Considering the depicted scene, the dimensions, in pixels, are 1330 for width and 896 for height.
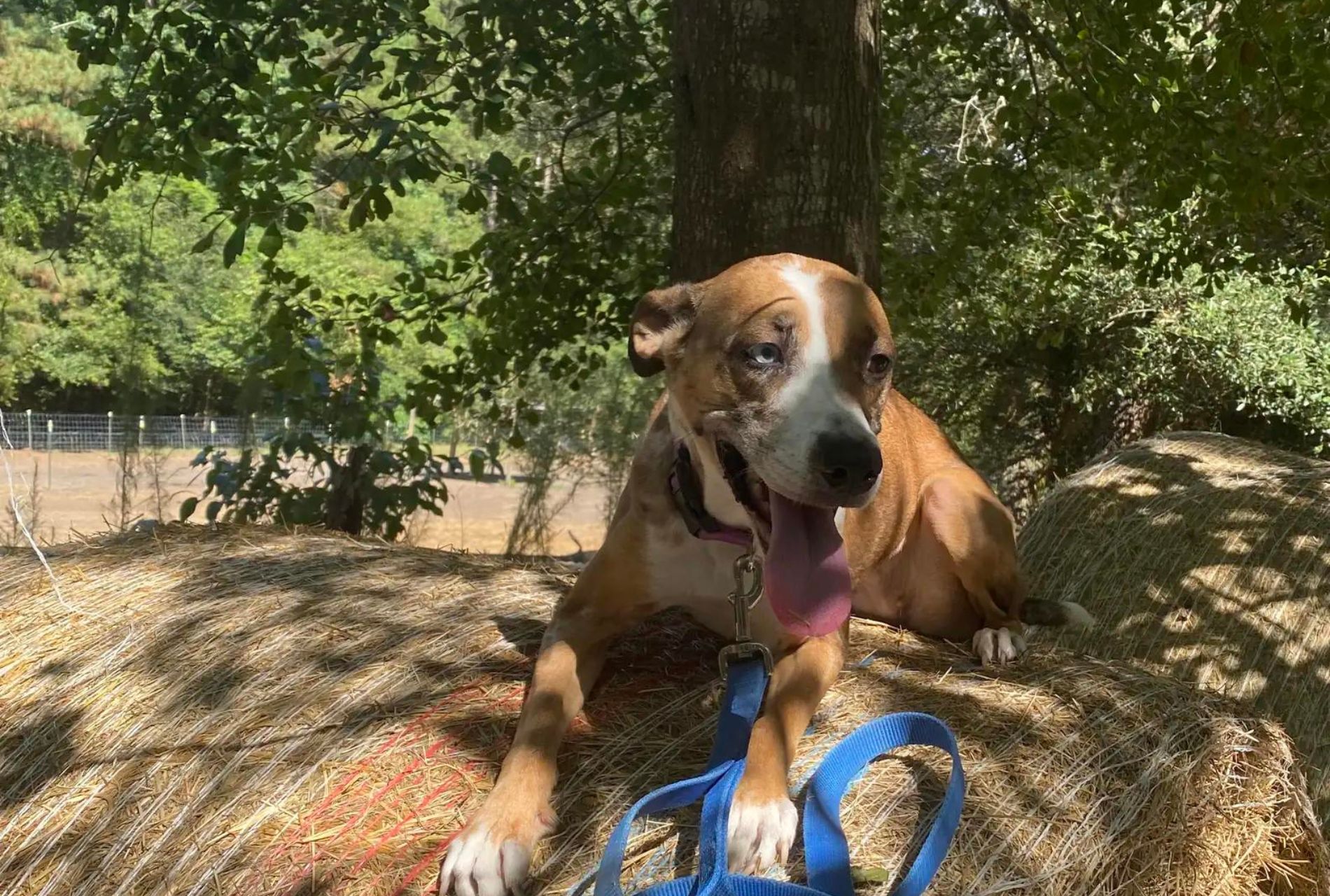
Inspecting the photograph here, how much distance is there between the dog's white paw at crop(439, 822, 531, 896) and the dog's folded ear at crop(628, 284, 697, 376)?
1.33m

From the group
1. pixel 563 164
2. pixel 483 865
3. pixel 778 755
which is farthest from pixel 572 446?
pixel 483 865

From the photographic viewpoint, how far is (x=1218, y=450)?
5.72 m

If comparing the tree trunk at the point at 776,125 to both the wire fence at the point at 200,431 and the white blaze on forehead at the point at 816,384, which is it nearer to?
the white blaze on forehead at the point at 816,384

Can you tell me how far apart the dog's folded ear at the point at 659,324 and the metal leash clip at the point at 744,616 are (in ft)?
2.13

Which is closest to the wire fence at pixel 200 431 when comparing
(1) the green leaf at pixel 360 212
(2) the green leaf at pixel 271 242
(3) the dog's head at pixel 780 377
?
(2) the green leaf at pixel 271 242

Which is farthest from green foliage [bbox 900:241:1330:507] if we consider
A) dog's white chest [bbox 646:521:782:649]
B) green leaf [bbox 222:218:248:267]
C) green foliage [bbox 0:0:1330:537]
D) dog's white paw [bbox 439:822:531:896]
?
dog's white paw [bbox 439:822:531:896]

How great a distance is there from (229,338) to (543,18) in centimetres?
2174

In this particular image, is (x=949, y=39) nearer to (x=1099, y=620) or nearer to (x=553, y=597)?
(x=1099, y=620)

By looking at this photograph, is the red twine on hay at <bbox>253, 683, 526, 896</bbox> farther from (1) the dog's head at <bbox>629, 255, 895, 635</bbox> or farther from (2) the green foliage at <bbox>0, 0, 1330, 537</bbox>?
(2) the green foliage at <bbox>0, 0, 1330, 537</bbox>

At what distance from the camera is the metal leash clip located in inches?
102

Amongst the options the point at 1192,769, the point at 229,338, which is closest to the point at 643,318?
the point at 1192,769

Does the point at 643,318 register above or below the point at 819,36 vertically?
below

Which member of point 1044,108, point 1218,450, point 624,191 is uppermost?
point 1044,108

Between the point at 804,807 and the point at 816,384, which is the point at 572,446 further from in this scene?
the point at 804,807
